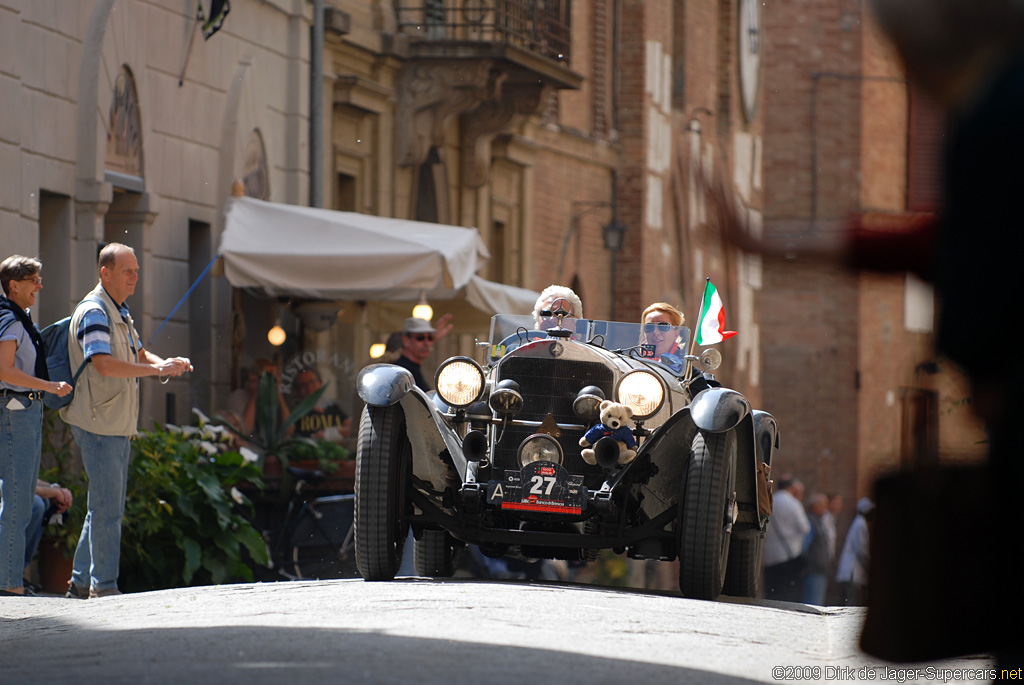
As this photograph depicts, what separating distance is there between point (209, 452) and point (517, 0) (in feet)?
41.6

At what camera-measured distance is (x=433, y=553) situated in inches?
402

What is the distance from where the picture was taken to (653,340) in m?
10.2

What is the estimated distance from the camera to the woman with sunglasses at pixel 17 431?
8945 millimetres

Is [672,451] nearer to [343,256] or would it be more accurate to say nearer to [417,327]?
[417,327]

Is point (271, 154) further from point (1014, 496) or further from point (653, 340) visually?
point (1014, 496)

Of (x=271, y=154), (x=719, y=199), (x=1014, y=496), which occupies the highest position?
(x=271, y=154)

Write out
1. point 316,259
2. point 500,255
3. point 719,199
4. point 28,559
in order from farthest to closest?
1. point 500,255
2. point 316,259
3. point 28,559
4. point 719,199

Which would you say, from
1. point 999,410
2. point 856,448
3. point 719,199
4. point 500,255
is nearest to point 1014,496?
point 999,410

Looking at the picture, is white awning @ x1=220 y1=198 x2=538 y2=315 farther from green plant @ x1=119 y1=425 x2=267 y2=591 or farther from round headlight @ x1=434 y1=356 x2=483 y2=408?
round headlight @ x1=434 y1=356 x2=483 y2=408

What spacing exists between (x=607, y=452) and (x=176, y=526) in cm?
337

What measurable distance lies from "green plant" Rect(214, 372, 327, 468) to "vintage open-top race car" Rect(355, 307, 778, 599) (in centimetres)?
422

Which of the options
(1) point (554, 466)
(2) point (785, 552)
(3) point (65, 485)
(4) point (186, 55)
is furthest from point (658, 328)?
(2) point (785, 552)

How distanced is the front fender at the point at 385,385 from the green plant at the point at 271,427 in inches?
175

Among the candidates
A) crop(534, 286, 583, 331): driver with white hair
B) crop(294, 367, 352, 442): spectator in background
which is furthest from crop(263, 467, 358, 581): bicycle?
crop(534, 286, 583, 331): driver with white hair
